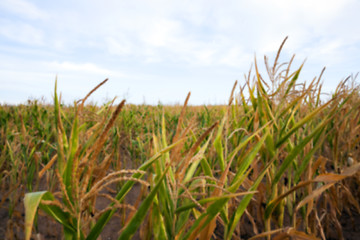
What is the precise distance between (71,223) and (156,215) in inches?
9.7

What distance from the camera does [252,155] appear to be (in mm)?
890

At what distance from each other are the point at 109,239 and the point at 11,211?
1.83 feet

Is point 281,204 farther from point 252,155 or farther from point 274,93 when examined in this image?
point 274,93

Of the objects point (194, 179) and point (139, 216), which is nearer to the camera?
point (139, 216)

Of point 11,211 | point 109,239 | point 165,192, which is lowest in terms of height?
point 109,239

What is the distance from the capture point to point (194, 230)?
31.2 inches

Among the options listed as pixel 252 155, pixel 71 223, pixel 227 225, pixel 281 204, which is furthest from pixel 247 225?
pixel 71 223

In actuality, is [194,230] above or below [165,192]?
below

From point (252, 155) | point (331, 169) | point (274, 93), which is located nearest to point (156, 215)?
point (252, 155)

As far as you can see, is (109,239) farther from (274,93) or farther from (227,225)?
(274,93)

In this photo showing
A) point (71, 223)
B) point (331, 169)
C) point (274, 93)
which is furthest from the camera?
point (331, 169)

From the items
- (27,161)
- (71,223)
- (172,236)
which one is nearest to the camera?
(71,223)

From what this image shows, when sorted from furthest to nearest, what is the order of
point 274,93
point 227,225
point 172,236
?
point 274,93 < point 227,225 < point 172,236

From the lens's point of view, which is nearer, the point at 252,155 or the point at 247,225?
the point at 252,155
